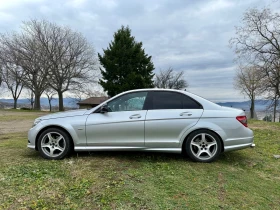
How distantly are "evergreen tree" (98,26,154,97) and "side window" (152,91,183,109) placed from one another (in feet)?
74.7

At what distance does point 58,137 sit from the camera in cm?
445

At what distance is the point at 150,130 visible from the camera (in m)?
4.30

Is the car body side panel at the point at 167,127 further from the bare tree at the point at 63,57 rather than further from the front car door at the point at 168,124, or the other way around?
the bare tree at the point at 63,57

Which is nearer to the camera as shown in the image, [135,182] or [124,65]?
[135,182]

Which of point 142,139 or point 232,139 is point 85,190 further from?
point 232,139

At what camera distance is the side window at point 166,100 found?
4.48 m

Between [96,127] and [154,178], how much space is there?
150cm

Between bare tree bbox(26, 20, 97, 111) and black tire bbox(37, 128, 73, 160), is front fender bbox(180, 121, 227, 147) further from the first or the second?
bare tree bbox(26, 20, 97, 111)

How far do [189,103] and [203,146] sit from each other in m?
0.86

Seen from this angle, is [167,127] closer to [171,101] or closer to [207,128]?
[171,101]

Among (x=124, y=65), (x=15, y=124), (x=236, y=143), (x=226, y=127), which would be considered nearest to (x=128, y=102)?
(x=226, y=127)

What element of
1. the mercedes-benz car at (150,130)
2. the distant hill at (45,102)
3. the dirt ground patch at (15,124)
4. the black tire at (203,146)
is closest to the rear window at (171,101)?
the mercedes-benz car at (150,130)

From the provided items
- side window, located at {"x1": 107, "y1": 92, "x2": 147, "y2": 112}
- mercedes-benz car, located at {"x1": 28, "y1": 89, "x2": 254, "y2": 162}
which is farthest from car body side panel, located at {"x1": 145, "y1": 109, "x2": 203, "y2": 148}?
side window, located at {"x1": 107, "y1": 92, "x2": 147, "y2": 112}

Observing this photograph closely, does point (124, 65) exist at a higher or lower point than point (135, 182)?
higher
